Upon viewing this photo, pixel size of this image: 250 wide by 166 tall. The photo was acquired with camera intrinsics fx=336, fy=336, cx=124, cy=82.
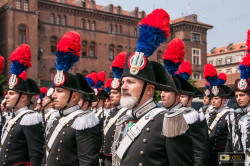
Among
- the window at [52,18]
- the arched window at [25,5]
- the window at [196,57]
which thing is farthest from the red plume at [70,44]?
the window at [196,57]

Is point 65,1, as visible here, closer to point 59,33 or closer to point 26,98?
point 59,33

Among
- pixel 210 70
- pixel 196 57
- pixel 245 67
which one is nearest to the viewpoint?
pixel 245 67

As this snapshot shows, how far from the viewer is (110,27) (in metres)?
43.7

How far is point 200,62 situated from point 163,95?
48309 millimetres

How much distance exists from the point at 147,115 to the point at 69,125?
5.70ft

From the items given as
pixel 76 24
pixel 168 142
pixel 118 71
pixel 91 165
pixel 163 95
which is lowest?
pixel 91 165

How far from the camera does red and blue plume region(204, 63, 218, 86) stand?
927 cm

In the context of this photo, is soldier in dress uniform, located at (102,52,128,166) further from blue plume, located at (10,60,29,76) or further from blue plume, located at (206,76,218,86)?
blue plume, located at (206,76,218,86)

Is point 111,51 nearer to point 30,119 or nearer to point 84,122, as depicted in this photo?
point 30,119

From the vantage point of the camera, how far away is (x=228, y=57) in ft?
249

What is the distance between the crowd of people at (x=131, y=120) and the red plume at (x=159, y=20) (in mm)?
11

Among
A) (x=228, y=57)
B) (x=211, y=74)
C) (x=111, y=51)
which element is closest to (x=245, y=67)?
(x=211, y=74)

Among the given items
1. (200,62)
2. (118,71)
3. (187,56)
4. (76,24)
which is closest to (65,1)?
(76,24)

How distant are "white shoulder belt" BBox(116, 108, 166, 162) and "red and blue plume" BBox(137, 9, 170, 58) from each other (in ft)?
2.14
